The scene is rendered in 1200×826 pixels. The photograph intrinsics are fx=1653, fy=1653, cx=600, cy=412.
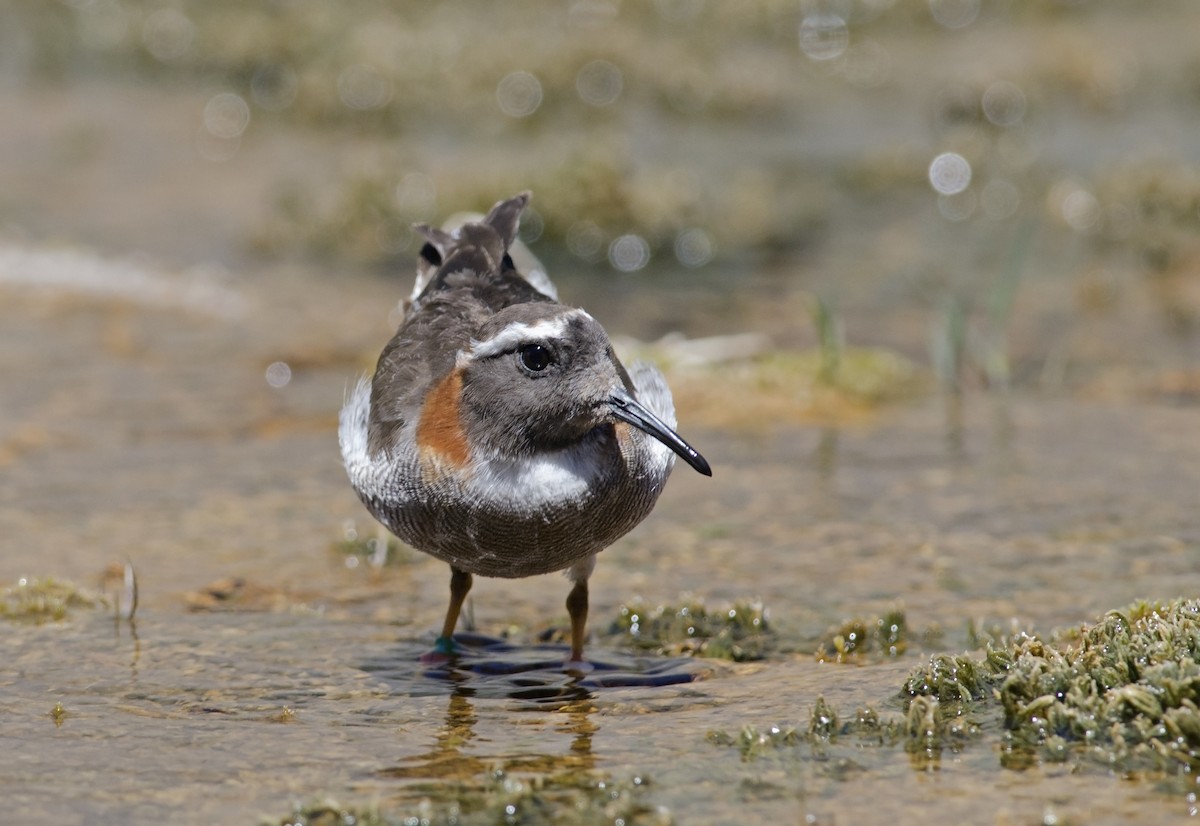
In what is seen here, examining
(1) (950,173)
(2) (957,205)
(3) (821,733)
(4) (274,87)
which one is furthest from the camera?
(4) (274,87)

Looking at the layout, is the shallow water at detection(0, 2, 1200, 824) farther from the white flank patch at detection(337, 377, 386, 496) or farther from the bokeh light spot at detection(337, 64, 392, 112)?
the white flank patch at detection(337, 377, 386, 496)

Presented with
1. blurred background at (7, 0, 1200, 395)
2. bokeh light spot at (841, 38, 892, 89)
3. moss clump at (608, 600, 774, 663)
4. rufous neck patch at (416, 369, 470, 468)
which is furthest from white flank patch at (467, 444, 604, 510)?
bokeh light spot at (841, 38, 892, 89)

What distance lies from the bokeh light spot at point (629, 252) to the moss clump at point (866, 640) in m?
8.72

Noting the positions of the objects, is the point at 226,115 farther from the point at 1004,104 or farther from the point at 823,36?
the point at 1004,104

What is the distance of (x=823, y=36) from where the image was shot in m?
22.9

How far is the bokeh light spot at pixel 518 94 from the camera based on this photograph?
2033 centimetres

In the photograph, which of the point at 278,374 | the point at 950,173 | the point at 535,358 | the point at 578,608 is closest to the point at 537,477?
the point at 535,358

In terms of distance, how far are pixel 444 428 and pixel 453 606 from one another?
3.51 ft

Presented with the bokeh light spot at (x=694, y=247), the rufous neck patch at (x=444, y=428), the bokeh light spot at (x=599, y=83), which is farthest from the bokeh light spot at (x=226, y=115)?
the rufous neck patch at (x=444, y=428)

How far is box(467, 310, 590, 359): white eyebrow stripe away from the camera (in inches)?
256

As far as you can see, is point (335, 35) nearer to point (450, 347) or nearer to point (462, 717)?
→ point (450, 347)

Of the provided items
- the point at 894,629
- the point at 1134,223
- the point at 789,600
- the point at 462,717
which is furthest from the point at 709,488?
the point at 1134,223

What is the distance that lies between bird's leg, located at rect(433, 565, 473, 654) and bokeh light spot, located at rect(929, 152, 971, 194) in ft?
37.1

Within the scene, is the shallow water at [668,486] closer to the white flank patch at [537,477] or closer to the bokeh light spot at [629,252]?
the bokeh light spot at [629,252]
